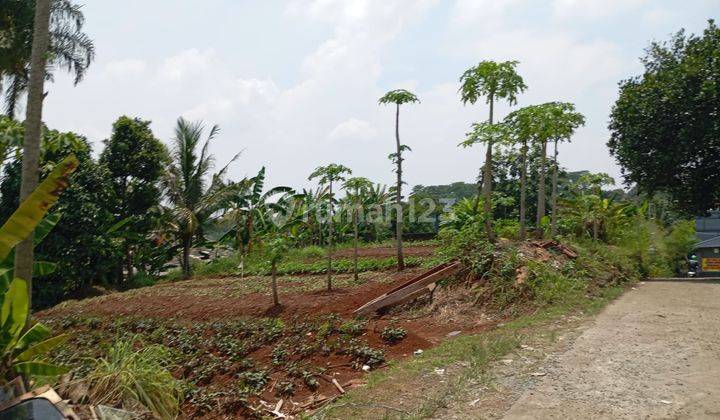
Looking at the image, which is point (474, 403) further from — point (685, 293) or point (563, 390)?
point (685, 293)

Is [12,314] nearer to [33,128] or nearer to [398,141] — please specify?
[33,128]

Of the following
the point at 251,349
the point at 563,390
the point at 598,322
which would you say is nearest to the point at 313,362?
the point at 251,349

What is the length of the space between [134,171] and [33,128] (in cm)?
1765

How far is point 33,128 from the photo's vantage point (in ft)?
19.9

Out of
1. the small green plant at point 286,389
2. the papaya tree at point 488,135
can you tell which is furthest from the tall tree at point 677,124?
the small green plant at point 286,389

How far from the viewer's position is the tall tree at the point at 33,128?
5.88m

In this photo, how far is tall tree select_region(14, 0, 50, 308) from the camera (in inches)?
232

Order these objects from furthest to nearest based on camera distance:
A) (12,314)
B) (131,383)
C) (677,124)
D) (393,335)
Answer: (677,124)
(393,335)
(131,383)
(12,314)

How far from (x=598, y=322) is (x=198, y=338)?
6.25m

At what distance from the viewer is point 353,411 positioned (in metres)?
5.46

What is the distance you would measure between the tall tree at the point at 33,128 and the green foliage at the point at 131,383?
112cm

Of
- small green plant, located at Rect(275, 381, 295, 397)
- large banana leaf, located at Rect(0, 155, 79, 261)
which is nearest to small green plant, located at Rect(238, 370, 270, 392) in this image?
small green plant, located at Rect(275, 381, 295, 397)

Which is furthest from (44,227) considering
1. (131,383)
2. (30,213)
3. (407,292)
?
(407,292)

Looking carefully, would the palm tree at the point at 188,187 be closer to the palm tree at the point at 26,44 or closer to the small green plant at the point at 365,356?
the palm tree at the point at 26,44
